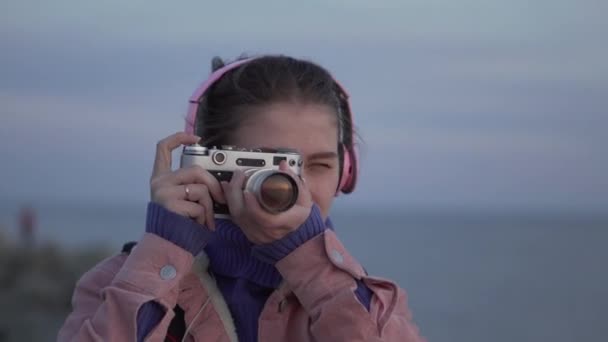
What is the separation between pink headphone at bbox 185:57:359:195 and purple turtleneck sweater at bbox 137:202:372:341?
1.03 feet

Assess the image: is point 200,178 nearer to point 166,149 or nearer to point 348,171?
point 166,149

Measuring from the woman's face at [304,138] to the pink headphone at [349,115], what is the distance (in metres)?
0.16

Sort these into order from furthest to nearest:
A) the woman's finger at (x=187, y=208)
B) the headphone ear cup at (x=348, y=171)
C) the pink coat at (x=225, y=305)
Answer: the headphone ear cup at (x=348, y=171) < the woman's finger at (x=187, y=208) < the pink coat at (x=225, y=305)

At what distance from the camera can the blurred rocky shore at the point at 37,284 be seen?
7418mm

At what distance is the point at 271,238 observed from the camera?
76.9 inches

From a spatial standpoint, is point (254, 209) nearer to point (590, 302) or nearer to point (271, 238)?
point (271, 238)

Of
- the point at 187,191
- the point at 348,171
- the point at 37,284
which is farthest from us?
the point at 37,284

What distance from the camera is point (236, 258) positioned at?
6.72 feet

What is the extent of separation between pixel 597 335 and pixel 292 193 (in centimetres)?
967

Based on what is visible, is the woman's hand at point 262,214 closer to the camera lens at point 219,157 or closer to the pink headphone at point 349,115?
the camera lens at point 219,157

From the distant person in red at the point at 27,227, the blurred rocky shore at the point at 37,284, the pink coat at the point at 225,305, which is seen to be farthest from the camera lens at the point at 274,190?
the distant person in red at the point at 27,227

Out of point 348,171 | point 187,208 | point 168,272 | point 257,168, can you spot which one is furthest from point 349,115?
point 168,272

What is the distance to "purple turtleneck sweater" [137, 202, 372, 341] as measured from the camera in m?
1.93

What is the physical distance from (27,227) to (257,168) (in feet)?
32.6
